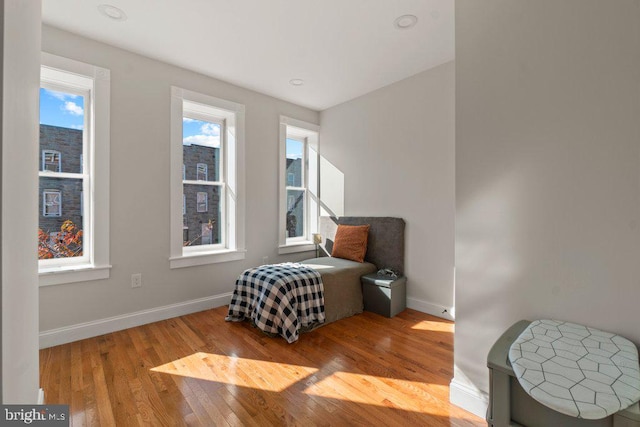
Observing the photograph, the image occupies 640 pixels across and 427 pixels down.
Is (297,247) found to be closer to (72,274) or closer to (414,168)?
(414,168)

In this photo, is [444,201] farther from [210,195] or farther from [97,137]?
[97,137]

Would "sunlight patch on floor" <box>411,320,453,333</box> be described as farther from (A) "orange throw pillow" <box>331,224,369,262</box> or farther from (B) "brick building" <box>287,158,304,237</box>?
(B) "brick building" <box>287,158,304,237</box>

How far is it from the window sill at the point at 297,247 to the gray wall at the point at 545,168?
2621 mm

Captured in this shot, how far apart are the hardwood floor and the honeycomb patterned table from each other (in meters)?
0.70

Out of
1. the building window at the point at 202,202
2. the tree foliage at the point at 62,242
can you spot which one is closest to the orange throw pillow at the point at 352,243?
the building window at the point at 202,202

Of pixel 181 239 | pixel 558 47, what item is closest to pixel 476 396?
pixel 558 47

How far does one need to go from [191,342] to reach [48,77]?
2.60m

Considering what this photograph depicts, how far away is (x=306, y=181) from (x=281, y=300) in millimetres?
2339

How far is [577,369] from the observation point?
40.5 inches

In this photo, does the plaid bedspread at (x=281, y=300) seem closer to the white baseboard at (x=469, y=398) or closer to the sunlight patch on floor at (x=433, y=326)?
the sunlight patch on floor at (x=433, y=326)

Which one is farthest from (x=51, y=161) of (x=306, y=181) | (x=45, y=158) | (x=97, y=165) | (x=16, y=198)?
(x=306, y=181)

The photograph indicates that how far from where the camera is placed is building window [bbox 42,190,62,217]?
2.50 meters

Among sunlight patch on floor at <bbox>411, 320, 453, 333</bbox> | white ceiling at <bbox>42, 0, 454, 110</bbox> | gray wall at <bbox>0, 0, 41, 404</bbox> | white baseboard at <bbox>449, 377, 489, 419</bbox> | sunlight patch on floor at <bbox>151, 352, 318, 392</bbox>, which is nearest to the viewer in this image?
gray wall at <bbox>0, 0, 41, 404</bbox>

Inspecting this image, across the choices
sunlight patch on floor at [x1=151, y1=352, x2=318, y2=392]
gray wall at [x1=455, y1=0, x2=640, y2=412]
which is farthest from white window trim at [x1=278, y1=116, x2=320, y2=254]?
gray wall at [x1=455, y1=0, x2=640, y2=412]
